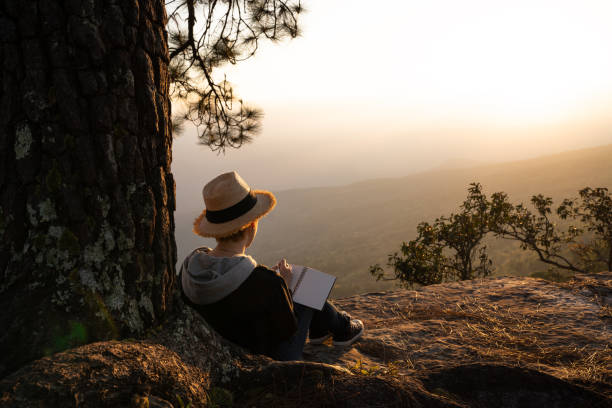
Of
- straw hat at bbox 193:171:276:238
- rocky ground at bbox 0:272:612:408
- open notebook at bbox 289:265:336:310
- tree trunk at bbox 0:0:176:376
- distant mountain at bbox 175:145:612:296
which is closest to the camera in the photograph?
rocky ground at bbox 0:272:612:408

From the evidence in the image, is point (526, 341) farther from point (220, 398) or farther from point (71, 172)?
point (71, 172)

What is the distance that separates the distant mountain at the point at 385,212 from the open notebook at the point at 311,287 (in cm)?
2137

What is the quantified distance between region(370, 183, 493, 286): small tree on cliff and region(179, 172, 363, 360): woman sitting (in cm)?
490

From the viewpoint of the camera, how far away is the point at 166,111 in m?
1.96

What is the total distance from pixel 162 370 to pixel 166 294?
58 cm

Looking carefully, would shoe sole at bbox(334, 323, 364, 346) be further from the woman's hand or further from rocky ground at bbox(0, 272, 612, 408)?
the woman's hand

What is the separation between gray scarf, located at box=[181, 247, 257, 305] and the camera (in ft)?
6.39

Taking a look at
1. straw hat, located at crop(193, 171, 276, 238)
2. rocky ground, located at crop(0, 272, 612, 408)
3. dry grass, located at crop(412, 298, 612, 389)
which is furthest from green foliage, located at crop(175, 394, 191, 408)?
dry grass, located at crop(412, 298, 612, 389)

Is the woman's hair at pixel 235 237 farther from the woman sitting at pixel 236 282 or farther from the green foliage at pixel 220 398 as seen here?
the green foliage at pixel 220 398

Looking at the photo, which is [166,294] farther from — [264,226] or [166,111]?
[264,226]

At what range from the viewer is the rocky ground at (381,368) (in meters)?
1.22

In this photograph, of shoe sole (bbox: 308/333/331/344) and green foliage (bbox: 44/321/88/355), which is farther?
shoe sole (bbox: 308/333/331/344)

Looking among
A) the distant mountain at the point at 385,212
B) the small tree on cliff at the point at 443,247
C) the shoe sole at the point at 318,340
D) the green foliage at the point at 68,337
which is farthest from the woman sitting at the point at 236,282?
the distant mountain at the point at 385,212

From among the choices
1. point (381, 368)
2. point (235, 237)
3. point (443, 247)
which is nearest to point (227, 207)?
point (235, 237)
